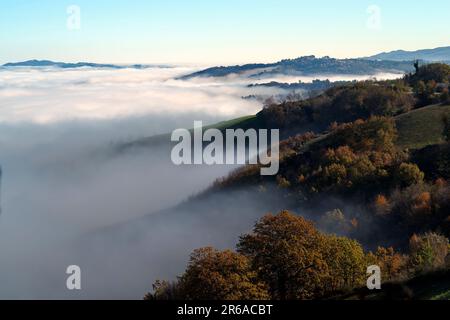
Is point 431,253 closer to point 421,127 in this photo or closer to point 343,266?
point 343,266

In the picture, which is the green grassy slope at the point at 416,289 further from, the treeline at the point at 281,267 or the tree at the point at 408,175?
the tree at the point at 408,175

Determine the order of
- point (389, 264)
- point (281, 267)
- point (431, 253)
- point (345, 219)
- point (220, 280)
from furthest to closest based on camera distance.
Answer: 1. point (345, 219)
2. point (389, 264)
3. point (431, 253)
4. point (281, 267)
5. point (220, 280)

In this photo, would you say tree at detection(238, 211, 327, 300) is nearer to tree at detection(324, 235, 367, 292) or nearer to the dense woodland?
the dense woodland

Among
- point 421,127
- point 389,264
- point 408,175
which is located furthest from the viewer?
point 421,127

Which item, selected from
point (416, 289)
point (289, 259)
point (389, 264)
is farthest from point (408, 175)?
point (416, 289)

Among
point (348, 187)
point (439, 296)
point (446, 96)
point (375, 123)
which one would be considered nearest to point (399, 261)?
point (439, 296)

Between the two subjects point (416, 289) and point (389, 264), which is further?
point (389, 264)
